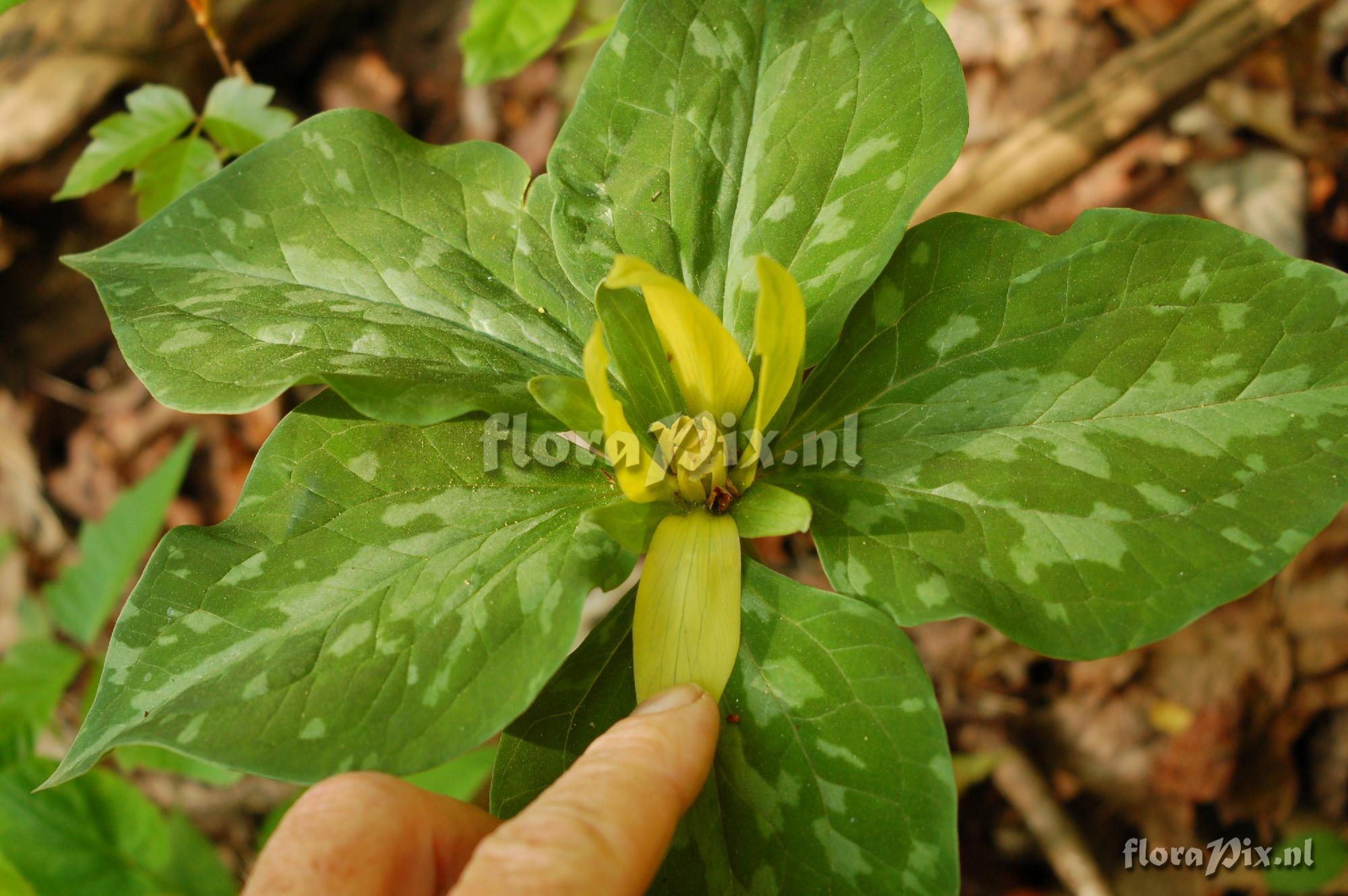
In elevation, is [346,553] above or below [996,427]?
below

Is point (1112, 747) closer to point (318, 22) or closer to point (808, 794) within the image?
point (808, 794)

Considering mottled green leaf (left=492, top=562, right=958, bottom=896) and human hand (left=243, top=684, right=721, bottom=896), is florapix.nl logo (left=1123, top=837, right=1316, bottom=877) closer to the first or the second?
mottled green leaf (left=492, top=562, right=958, bottom=896)

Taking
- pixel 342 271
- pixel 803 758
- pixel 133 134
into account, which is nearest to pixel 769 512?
pixel 803 758

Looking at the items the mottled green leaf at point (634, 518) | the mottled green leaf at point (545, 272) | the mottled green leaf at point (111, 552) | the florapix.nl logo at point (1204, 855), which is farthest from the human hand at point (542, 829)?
the florapix.nl logo at point (1204, 855)

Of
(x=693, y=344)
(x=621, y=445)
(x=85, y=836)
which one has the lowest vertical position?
(x=85, y=836)

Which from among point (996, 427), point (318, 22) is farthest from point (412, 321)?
point (318, 22)

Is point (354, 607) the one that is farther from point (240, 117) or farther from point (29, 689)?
point (29, 689)

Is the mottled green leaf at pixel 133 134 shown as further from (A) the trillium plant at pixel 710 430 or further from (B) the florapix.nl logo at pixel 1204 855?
(B) the florapix.nl logo at pixel 1204 855
